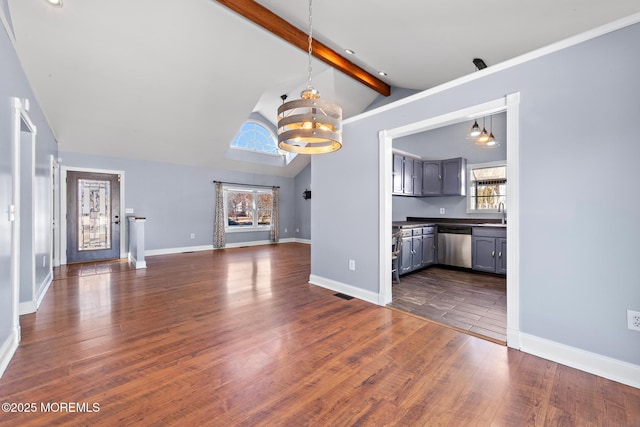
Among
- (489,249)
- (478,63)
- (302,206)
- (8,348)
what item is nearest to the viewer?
(8,348)

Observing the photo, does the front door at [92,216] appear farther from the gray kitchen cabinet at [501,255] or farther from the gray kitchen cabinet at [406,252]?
the gray kitchen cabinet at [501,255]

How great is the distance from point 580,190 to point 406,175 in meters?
3.26

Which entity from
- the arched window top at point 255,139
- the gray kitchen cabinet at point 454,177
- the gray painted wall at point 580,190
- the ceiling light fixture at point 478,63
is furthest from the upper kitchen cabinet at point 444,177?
the arched window top at point 255,139

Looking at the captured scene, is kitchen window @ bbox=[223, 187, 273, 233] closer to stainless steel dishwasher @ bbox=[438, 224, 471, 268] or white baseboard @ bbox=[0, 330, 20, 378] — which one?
stainless steel dishwasher @ bbox=[438, 224, 471, 268]

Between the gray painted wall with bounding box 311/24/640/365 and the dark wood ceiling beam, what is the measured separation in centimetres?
294

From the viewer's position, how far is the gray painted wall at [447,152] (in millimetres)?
5332

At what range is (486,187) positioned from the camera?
549cm

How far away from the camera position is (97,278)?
15.4 feet

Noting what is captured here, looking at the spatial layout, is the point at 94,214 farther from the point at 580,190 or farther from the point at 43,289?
the point at 580,190

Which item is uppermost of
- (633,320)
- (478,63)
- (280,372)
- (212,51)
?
(212,51)

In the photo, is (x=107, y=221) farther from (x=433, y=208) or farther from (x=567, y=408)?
(x=567, y=408)

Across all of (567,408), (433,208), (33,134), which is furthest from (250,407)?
(433,208)

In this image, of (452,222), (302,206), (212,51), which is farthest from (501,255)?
(302,206)

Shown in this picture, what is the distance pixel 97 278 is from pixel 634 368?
653cm
